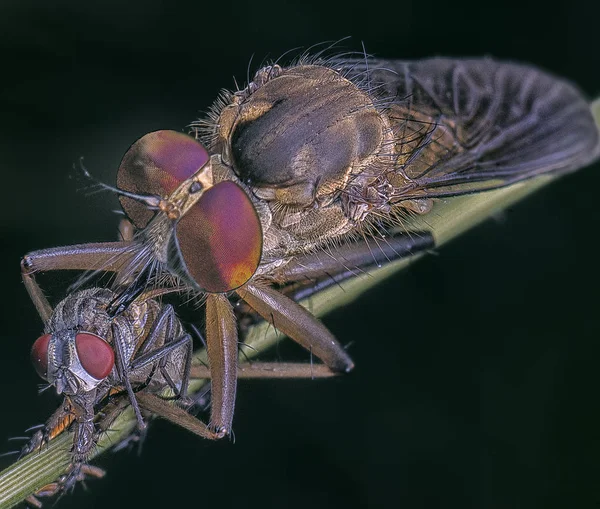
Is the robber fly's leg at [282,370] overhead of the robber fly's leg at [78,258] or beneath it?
beneath

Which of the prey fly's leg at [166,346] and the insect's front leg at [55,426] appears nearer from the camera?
the insect's front leg at [55,426]

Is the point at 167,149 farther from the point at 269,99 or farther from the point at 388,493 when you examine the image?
the point at 388,493

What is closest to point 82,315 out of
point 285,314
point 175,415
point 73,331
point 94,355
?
point 73,331

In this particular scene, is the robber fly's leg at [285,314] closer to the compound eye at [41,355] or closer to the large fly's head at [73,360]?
the large fly's head at [73,360]

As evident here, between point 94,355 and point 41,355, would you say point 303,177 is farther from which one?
point 41,355

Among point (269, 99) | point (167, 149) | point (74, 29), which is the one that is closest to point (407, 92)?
point (269, 99)

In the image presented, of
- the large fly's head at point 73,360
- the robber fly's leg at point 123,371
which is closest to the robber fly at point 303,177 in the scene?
the robber fly's leg at point 123,371
